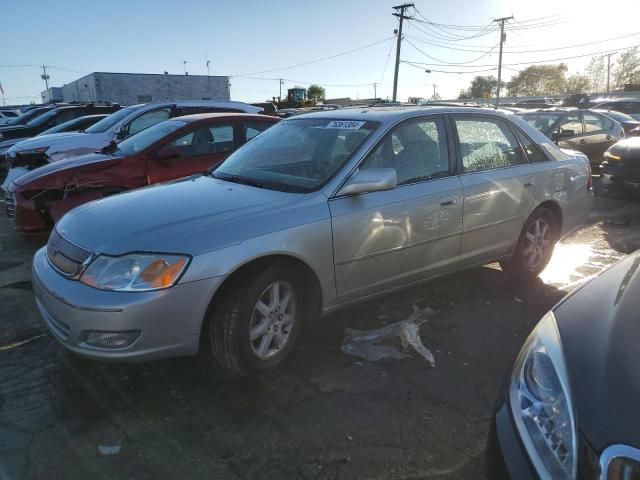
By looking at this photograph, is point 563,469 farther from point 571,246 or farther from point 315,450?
point 571,246

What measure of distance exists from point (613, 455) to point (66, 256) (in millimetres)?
2793

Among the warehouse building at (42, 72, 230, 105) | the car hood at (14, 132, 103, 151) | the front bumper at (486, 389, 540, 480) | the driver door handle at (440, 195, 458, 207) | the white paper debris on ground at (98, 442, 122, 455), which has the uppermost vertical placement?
the warehouse building at (42, 72, 230, 105)

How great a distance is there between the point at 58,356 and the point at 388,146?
2.66 m

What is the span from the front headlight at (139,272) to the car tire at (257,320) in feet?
1.10

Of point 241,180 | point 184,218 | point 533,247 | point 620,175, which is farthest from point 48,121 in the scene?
point 620,175

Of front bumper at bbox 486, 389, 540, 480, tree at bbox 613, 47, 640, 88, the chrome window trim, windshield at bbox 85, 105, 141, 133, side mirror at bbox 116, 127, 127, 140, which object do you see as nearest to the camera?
the chrome window trim

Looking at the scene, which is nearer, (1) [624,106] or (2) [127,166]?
(2) [127,166]

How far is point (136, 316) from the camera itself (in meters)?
2.58

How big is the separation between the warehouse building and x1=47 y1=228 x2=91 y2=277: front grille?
2011 inches

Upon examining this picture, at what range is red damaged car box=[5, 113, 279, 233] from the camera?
5406mm

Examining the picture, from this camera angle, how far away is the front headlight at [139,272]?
262 centimetres

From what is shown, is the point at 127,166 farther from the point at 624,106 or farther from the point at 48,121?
the point at 624,106

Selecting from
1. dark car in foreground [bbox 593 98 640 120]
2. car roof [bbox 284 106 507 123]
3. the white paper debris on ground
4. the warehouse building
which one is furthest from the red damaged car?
the warehouse building

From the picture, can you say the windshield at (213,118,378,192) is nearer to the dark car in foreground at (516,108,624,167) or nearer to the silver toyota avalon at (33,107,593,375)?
the silver toyota avalon at (33,107,593,375)
